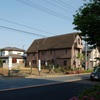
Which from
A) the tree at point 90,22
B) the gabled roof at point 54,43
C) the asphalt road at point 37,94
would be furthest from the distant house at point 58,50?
the tree at point 90,22

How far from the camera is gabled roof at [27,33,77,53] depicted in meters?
57.3

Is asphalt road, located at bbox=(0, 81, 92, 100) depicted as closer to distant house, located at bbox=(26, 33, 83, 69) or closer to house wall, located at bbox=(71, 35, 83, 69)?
distant house, located at bbox=(26, 33, 83, 69)

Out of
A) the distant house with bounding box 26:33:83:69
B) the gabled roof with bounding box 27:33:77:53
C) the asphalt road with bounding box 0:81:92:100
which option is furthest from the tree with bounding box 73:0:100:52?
the gabled roof with bounding box 27:33:77:53

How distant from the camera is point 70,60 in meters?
55.4

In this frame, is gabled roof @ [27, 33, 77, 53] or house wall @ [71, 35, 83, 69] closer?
house wall @ [71, 35, 83, 69]

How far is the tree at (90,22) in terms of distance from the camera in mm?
7336

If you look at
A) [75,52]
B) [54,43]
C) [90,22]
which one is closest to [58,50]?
[54,43]

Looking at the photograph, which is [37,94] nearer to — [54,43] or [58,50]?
[58,50]

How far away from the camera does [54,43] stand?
6159 cm

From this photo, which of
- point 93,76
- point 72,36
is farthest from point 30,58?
point 93,76

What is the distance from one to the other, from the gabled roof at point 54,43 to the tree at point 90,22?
47532 millimetres

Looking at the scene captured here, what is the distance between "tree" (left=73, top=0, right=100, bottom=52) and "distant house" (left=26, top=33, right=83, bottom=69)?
143 ft

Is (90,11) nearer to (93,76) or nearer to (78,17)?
(78,17)

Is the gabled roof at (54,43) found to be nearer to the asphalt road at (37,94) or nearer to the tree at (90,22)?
the asphalt road at (37,94)
